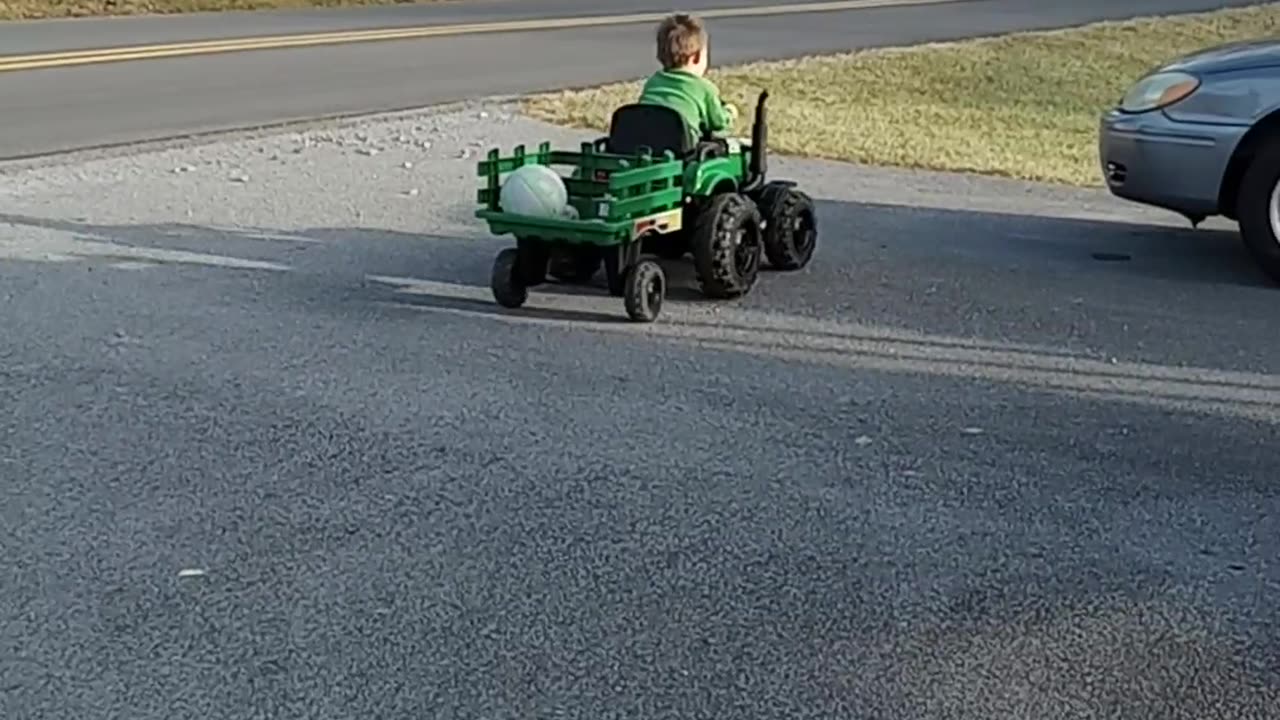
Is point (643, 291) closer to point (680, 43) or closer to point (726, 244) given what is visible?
point (726, 244)

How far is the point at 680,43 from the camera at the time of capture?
848cm

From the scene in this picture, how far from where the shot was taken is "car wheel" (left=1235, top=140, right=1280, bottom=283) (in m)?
9.16

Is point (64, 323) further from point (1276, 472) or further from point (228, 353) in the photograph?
point (1276, 472)

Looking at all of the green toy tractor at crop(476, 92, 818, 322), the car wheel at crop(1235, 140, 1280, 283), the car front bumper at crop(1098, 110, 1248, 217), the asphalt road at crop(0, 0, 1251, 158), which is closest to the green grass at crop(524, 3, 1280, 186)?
the asphalt road at crop(0, 0, 1251, 158)

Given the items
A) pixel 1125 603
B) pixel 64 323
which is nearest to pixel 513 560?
pixel 1125 603

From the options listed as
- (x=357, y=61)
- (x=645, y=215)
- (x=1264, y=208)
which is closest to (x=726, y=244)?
(x=645, y=215)

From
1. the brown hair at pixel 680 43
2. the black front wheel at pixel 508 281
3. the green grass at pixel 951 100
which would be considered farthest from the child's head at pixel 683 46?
the green grass at pixel 951 100

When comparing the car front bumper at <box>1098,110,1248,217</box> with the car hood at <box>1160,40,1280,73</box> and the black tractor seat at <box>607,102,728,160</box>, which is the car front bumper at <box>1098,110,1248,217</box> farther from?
the black tractor seat at <box>607,102,728,160</box>

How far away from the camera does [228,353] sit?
287 inches

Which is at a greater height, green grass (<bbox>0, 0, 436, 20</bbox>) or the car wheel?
the car wheel

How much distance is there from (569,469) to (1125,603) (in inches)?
70.8

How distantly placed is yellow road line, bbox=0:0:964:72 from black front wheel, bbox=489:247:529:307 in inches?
444

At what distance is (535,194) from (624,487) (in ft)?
7.99

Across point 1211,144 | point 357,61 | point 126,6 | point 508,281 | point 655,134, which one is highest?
point 655,134
